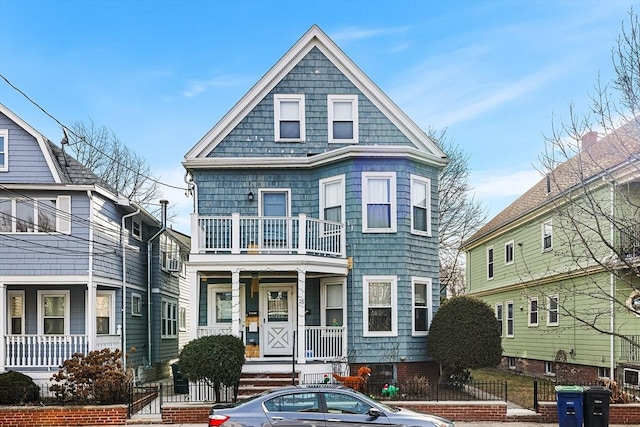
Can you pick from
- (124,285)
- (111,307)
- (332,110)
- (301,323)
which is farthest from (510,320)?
(111,307)

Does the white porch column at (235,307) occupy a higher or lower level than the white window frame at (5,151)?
lower

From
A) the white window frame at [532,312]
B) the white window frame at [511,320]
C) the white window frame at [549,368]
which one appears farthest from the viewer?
the white window frame at [511,320]

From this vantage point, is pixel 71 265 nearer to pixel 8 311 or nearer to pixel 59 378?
pixel 8 311

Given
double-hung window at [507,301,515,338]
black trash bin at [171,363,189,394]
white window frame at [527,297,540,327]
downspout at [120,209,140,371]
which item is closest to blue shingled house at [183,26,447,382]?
black trash bin at [171,363,189,394]

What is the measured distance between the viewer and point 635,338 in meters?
17.6

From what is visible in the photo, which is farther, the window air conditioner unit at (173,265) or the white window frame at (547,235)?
the window air conditioner unit at (173,265)

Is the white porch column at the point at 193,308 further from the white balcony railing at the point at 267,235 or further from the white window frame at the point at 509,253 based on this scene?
the white window frame at the point at 509,253

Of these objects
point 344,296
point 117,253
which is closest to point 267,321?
point 344,296

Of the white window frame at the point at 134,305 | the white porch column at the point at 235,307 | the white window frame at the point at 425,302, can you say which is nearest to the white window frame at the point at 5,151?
the white window frame at the point at 134,305

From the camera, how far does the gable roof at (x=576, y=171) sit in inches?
575

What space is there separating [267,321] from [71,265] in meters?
6.27

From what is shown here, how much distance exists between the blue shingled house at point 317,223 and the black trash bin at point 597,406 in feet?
20.7

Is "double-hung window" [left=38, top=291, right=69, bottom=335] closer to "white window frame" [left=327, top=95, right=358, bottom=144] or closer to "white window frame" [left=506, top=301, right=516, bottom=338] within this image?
"white window frame" [left=327, top=95, right=358, bottom=144]

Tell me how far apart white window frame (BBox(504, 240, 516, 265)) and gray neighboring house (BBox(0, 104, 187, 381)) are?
54.6ft
